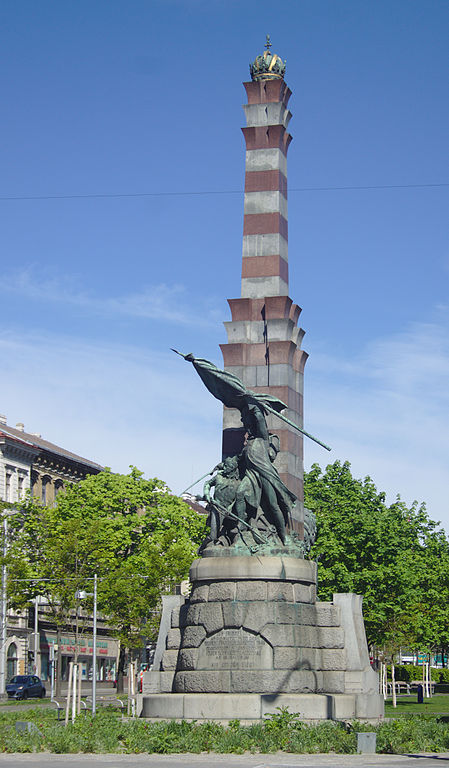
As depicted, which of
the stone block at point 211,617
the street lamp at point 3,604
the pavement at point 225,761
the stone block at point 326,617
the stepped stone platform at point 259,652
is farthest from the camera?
the street lamp at point 3,604

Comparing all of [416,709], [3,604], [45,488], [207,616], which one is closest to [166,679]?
[207,616]

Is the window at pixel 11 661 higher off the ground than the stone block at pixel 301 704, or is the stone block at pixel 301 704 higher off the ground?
the stone block at pixel 301 704

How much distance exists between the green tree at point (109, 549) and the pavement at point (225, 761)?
119ft

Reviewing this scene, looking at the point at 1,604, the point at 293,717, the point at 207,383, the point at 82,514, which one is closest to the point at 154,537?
the point at 82,514

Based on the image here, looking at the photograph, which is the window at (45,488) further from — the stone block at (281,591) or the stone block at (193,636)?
the stone block at (281,591)

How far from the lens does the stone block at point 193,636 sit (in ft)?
83.1

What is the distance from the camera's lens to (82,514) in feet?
212

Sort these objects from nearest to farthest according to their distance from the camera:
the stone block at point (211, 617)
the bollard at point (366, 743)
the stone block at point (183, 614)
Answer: the bollard at point (366, 743) → the stone block at point (211, 617) → the stone block at point (183, 614)

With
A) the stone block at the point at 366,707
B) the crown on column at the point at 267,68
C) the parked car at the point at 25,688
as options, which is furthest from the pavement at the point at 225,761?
the parked car at the point at 25,688

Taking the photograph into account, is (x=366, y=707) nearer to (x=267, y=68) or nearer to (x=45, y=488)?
(x=267, y=68)

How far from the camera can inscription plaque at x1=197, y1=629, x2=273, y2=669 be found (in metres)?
24.6

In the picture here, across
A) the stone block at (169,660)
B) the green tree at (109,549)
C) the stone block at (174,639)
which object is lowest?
the stone block at (169,660)

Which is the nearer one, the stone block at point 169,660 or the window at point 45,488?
the stone block at point 169,660

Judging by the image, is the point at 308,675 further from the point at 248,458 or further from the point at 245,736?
the point at 248,458
